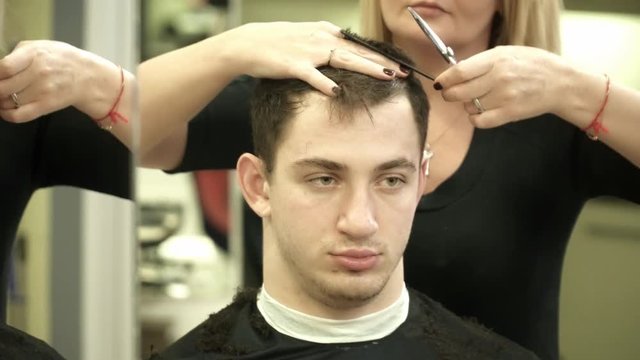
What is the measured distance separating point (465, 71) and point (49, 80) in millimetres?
471

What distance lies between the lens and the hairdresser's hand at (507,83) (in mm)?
891

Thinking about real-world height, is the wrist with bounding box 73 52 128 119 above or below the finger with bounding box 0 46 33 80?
below

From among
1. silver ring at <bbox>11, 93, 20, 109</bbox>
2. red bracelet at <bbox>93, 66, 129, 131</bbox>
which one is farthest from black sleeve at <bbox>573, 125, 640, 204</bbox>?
silver ring at <bbox>11, 93, 20, 109</bbox>

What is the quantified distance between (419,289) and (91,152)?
439mm

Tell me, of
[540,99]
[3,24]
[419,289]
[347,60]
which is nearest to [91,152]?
[3,24]

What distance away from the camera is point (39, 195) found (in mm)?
879

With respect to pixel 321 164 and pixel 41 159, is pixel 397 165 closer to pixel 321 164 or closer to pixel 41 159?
pixel 321 164

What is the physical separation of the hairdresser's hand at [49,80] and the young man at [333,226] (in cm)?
19

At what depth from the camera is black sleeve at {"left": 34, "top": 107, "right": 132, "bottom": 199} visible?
2.85ft

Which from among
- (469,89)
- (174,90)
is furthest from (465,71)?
(174,90)

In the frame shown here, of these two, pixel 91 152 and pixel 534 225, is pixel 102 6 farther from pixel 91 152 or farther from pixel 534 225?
pixel 534 225

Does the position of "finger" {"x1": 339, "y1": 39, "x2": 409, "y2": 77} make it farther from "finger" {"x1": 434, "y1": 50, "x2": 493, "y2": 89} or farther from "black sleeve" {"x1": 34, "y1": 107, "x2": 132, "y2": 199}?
"black sleeve" {"x1": 34, "y1": 107, "x2": 132, "y2": 199}

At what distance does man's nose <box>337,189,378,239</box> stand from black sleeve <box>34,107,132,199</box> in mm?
277

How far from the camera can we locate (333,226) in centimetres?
89
